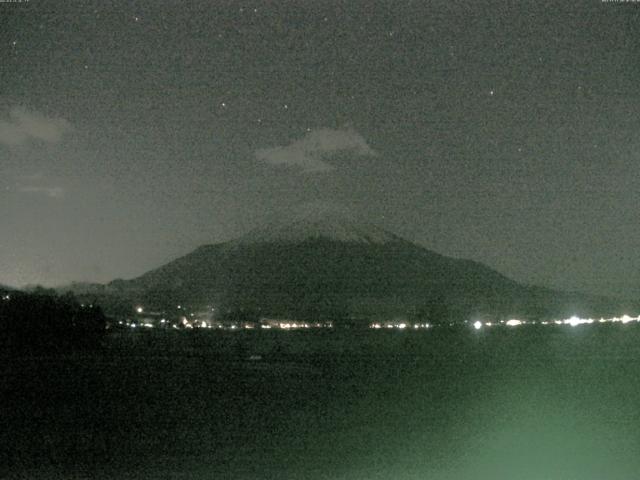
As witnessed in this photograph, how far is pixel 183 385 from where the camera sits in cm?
3453

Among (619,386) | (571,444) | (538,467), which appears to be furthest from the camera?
(619,386)

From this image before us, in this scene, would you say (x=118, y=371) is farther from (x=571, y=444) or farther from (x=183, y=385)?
(x=571, y=444)

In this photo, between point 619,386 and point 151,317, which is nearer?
point 619,386

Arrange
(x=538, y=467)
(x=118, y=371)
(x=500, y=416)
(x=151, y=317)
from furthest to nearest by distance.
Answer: (x=151, y=317) → (x=118, y=371) → (x=500, y=416) → (x=538, y=467)

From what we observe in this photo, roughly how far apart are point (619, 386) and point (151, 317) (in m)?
138

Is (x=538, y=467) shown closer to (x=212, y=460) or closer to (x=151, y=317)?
(x=212, y=460)

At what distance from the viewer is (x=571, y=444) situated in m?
18.8

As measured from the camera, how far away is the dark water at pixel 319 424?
53.5 ft

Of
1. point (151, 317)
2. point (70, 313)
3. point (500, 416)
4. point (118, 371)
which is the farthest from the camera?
point (151, 317)

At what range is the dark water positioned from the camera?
16297 mm

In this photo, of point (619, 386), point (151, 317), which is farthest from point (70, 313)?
point (151, 317)

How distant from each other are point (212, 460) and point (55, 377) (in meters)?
22.0

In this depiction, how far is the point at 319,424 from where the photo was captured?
2330 cm

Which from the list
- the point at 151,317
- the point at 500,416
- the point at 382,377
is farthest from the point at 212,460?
the point at 151,317
